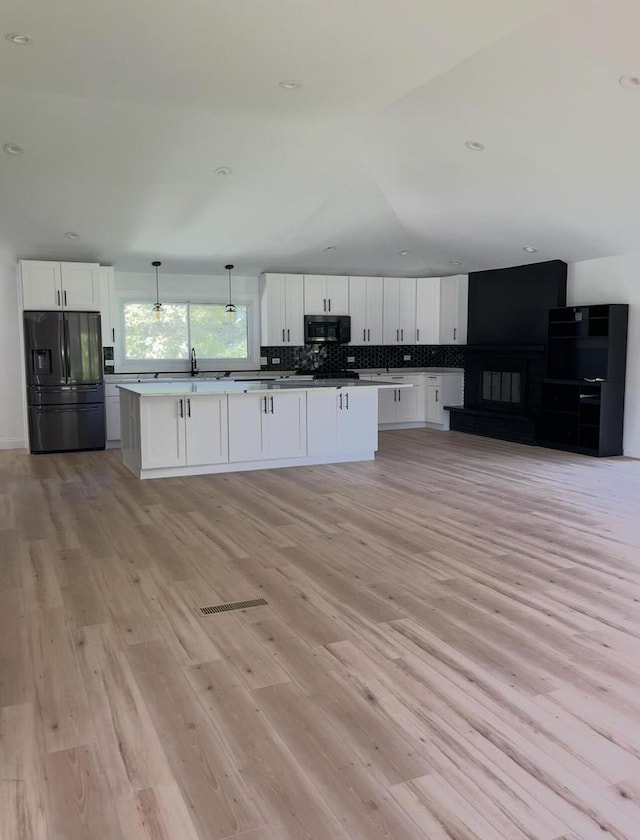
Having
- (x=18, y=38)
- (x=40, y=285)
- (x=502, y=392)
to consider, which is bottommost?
(x=502, y=392)

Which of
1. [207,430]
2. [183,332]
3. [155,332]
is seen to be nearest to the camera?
[207,430]

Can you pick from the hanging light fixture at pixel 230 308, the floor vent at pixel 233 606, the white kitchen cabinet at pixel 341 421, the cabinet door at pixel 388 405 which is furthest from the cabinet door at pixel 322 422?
the floor vent at pixel 233 606

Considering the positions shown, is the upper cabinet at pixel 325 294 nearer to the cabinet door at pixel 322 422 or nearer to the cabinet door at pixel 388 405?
the cabinet door at pixel 388 405

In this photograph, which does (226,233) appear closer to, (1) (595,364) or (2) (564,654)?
(1) (595,364)

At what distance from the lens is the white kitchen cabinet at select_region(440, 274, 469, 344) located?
1026 centimetres

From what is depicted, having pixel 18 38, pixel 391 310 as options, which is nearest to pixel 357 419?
pixel 391 310

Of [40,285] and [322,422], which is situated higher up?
[40,285]

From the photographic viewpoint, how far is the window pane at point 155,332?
9305 millimetres

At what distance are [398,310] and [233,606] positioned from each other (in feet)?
25.4

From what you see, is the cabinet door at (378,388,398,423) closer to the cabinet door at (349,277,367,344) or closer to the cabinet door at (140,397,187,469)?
the cabinet door at (349,277,367,344)

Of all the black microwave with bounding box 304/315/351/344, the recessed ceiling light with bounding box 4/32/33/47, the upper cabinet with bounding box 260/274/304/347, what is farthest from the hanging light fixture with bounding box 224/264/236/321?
the recessed ceiling light with bounding box 4/32/33/47

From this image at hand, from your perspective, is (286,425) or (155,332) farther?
(155,332)

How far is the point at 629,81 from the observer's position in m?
4.46

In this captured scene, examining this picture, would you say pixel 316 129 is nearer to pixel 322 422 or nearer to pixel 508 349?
pixel 322 422
